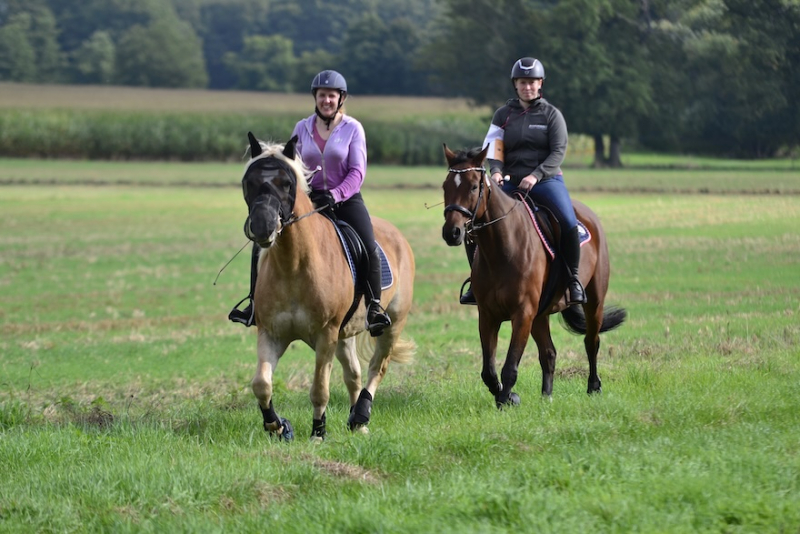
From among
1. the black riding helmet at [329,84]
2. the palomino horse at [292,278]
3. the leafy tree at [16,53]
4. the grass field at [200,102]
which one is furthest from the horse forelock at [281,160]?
the leafy tree at [16,53]

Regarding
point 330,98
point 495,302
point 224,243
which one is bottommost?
point 224,243

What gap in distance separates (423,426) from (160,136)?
7126cm

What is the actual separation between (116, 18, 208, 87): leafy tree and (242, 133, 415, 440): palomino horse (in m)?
107

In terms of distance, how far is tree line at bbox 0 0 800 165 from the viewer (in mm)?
33938

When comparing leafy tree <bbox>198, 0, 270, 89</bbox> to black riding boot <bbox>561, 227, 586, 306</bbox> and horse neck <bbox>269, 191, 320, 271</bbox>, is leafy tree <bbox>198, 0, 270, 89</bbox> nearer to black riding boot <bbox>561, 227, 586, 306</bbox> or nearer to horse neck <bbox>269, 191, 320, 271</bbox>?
black riding boot <bbox>561, 227, 586, 306</bbox>

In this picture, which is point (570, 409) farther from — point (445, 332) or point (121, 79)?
point (121, 79)

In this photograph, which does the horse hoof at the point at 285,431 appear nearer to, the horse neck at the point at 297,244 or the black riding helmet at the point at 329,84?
the horse neck at the point at 297,244

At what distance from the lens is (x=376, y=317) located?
31.8 feet

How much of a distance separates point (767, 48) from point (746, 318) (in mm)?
14547

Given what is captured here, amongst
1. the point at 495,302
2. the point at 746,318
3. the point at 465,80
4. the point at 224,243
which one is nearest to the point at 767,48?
the point at 746,318

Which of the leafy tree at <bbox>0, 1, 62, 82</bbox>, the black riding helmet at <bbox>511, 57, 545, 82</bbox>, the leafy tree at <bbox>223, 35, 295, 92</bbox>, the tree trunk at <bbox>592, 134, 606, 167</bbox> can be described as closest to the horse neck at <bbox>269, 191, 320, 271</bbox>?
the black riding helmet at <bbox>511, 57, 545, 82</bbox>

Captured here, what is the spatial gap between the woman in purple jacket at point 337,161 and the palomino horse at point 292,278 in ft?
0.70

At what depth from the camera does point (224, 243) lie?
33969 mm

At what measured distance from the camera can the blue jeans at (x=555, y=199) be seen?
10.5 metres
